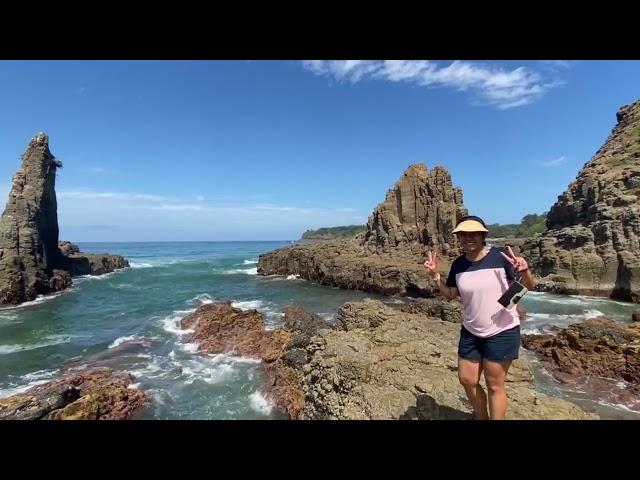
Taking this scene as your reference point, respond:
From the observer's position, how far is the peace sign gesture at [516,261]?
3.91 meters

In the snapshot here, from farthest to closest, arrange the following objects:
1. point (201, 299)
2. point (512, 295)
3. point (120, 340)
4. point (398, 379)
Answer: point (201, 299) < point (120, 340) < point (398, 379) < point (512, 295)

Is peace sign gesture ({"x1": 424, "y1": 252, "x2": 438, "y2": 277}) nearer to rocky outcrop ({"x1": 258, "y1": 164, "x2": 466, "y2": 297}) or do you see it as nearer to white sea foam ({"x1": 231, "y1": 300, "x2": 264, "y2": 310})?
white sea foam ({"x1": 231, "y1": 300, "x2": 264, "y2": 310})

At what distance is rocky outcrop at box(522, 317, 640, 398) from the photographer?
46.4 feet

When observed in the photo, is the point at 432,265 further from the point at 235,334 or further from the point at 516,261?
the point at 235,334

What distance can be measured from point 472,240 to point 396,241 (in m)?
45.5

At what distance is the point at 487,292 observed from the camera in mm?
3932

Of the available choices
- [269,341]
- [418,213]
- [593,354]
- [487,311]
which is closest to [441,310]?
[593,354]

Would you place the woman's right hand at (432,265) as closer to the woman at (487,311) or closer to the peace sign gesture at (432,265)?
the peace sign gesture at (432,265)

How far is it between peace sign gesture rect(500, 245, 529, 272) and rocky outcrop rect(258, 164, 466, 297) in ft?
118

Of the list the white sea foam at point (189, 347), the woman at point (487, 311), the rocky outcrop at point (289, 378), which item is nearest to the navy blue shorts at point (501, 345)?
the woman at point (487, 311)

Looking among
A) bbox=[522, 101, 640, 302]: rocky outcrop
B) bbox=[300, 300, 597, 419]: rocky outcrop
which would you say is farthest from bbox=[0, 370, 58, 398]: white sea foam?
bbox=[522, 101, 640, 302]: rocky outcrop

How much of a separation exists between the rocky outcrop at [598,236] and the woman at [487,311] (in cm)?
3593
